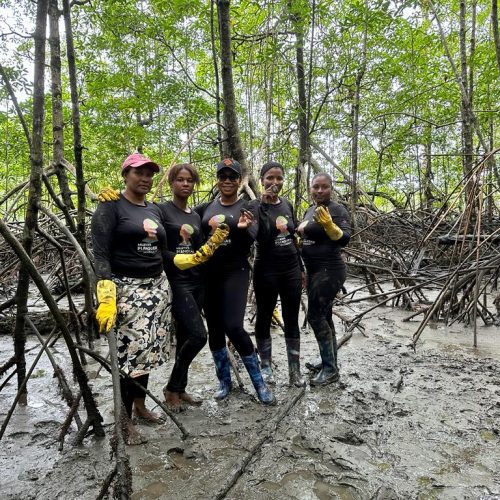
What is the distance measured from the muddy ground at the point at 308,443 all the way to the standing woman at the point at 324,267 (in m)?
0.23

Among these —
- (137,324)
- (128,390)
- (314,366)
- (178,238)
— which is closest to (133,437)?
(128,390)

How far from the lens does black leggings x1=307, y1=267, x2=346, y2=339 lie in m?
2.81

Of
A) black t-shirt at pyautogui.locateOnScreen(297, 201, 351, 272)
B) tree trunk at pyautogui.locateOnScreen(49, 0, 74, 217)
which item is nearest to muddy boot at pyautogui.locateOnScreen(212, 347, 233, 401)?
black t-shirt at pyautogui.locateOnScreen(297, 201, 351, 272)

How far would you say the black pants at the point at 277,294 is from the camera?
277 cm

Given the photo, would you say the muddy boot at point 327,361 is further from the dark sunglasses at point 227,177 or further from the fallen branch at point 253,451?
the dark sunglasses at point 227,177

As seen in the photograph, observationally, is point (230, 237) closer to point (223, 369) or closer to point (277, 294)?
point (277, 294)

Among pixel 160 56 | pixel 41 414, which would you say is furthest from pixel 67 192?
pixel 160 56

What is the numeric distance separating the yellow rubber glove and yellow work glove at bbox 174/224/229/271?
2.20 ft

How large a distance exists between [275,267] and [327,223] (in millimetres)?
478

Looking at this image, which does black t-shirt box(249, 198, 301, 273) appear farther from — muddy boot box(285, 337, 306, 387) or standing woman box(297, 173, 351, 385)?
muddy boot box(285, 337, 306, 387)

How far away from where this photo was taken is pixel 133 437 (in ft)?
6.77

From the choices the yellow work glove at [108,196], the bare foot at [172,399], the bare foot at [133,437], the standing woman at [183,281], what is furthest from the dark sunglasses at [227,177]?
the bare foot at [133,437]

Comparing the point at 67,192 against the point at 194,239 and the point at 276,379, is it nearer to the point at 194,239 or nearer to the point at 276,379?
the point at 194,239

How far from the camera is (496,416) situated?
7.39 ft
